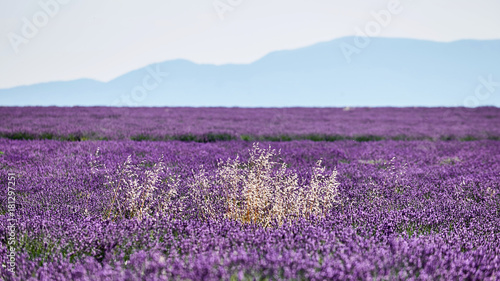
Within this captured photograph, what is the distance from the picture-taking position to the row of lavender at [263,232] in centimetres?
206

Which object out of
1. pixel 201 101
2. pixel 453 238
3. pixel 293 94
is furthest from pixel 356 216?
pixel 201 101

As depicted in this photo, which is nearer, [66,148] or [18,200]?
[18,200]

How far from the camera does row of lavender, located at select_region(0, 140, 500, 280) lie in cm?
206

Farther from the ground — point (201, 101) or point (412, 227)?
point (201, 101)

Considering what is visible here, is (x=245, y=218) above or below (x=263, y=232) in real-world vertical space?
below

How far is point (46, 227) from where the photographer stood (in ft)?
10.2

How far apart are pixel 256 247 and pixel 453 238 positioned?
161 centimetres

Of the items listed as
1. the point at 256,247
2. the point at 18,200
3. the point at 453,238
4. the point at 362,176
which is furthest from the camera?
the point at 362,176

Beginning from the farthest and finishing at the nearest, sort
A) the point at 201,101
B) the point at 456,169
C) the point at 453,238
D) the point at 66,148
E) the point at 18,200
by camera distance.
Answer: the point at 201,101
the point at 66,148
the point at 456,169
the point at 18,200
the point at 453,238

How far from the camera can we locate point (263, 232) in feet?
9.53

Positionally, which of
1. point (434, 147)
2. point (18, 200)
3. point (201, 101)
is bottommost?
point (18, 200)

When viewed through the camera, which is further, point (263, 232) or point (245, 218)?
point (245, 218)

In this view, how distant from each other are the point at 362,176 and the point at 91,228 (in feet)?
14.2

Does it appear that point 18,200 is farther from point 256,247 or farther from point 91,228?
point 256,247
